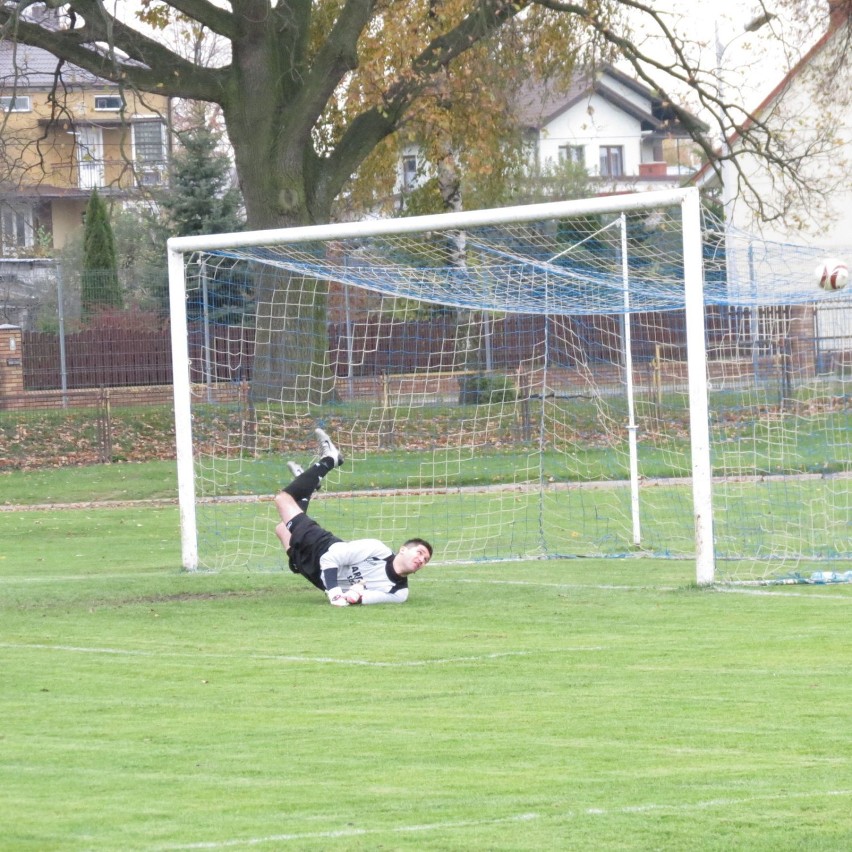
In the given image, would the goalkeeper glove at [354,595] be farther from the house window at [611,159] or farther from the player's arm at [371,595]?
the house window at [611,159]

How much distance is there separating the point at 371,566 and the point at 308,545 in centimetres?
54

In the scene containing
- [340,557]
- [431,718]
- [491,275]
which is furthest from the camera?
[491,275]

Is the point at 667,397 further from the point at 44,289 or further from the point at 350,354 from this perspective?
the point at 44,289

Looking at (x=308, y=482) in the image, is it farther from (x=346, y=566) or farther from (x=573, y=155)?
(x=573, y=155)

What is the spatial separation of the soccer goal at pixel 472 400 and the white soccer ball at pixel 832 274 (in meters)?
1.13

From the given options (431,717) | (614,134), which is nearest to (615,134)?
(614,134)

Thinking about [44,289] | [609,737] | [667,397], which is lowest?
[609,737]

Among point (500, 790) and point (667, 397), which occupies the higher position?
point (667, 397)

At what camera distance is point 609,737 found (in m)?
6.97

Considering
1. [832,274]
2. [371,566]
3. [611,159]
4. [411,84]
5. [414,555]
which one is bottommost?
[371,566]

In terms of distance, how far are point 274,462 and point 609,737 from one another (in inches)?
590

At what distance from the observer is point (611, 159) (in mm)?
78750

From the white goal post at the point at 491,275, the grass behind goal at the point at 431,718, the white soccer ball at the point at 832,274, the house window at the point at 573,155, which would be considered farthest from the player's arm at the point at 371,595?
the house window at the point at 573,155

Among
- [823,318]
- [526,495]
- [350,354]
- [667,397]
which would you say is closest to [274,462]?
[350,354]
